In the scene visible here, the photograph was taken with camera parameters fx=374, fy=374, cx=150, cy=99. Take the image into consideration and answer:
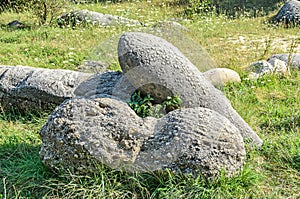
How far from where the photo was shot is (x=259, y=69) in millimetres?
6852

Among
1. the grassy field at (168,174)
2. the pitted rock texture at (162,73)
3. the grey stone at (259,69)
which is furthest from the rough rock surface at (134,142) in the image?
the grey stone at (259,69)

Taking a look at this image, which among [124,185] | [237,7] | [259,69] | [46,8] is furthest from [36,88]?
[237,7]

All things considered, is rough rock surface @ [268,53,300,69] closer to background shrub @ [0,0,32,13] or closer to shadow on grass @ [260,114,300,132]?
shadow on grass @ [260,114,300,132]

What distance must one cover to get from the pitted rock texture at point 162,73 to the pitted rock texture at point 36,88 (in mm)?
1057

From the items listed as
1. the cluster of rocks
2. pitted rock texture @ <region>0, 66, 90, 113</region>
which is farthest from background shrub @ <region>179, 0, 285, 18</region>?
the cluster of rocks

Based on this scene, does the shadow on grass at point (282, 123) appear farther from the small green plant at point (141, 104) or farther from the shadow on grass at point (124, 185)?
the small green plant at point (141, 104)

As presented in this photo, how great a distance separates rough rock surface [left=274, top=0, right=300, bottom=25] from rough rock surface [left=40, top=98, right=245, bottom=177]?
9.12m

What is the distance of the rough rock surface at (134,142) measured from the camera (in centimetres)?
327

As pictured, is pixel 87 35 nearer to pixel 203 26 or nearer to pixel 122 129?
pixel 203 26

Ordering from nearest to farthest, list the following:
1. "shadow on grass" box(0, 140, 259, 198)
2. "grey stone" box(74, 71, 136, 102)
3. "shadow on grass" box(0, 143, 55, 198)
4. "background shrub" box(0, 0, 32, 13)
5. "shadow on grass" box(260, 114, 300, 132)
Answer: "shadow on grass" box(0, 140, 259, 198)
"shadow on grass" box(0, 143, 55, 198)
"grey stone" box(74, 71, 136, 102)
"shadow on grass" box(260, 114, 300, 132)
"background shrub" box(0, 0, 32, 13)

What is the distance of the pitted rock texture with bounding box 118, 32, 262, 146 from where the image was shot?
3945 mm

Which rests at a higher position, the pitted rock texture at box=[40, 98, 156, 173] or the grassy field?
the pitted rock texture at box=[40, 98, 156, 173]

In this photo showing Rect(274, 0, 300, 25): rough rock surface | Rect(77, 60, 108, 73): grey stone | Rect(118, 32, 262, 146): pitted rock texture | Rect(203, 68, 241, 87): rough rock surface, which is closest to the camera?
Rect(118, 32, 262, 146): pitted rock texture

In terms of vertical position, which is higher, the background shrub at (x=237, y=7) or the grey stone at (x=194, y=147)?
the grey stone at (x=194, y=147)
